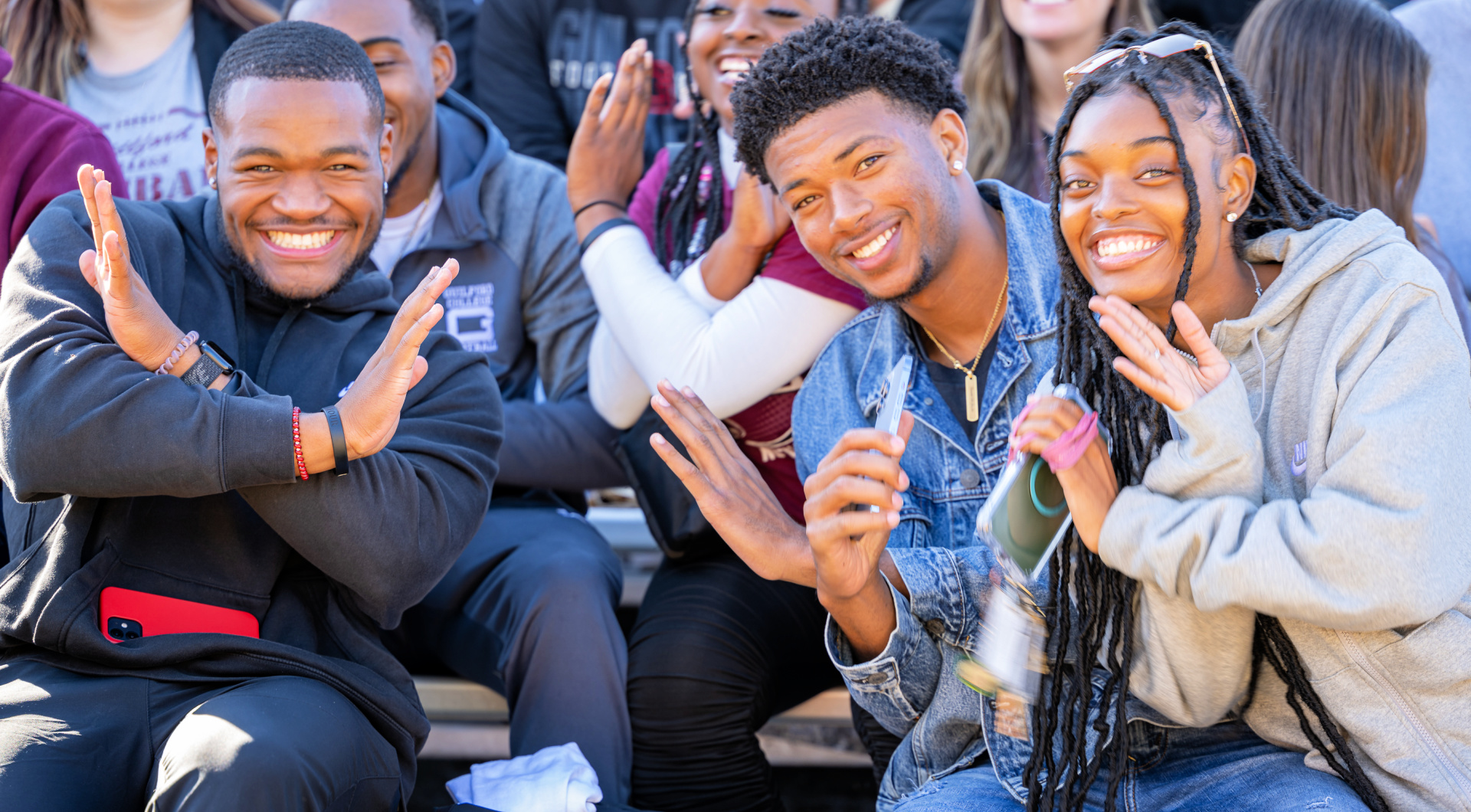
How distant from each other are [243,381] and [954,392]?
124 centimetres

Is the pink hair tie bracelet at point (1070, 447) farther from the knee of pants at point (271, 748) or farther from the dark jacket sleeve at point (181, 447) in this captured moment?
the knee of pants at point (271, 748)

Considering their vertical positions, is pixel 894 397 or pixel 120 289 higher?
pixel 120 289

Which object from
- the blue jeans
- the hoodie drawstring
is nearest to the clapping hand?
the blue jeans

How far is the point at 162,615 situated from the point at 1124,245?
1566mm

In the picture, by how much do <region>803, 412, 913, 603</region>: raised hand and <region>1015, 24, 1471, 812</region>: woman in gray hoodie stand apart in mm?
189

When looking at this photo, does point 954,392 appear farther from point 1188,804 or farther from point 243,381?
point 243,381

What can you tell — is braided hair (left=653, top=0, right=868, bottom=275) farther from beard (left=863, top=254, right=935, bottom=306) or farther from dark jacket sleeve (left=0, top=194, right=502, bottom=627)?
dark jacket sleeve (left=0, top=194, right=502, bottom=627)

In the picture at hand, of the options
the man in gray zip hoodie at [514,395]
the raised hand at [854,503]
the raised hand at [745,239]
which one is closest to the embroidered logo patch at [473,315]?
the man in gray zip hoodie at [514,395]

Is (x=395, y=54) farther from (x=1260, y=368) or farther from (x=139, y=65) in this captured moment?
(x=1260, y=368)

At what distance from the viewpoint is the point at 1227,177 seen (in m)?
1.88

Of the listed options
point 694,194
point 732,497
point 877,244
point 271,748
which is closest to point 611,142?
point 694,194

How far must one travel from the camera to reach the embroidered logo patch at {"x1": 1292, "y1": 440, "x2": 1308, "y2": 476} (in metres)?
1.73

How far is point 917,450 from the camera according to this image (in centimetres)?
231

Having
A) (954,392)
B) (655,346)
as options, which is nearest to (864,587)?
(954,392)
